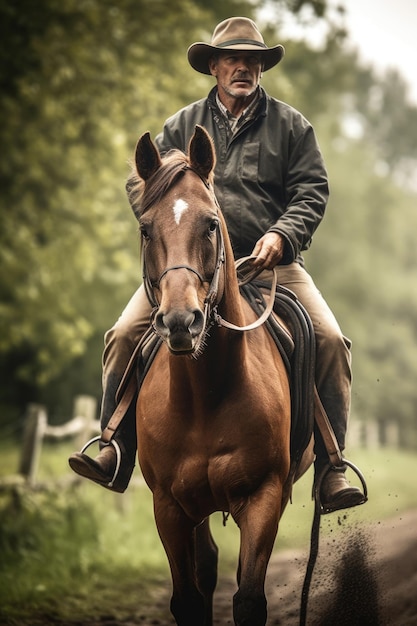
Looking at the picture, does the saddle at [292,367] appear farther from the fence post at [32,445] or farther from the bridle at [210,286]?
the fence post at [32,445]

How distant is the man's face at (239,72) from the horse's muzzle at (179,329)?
219cm

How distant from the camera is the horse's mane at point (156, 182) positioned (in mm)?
4824

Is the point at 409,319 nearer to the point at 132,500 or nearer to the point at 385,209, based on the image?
the point at 385,209

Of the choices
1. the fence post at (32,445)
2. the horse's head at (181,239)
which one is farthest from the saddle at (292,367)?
the fence post at (32,445)

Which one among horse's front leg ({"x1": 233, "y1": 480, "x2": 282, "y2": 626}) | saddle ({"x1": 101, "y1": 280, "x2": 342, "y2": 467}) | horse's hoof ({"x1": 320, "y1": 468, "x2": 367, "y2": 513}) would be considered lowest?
horse's front leg ({"x1": 233, "y1": 480, "x2": 282, "y2": 626})

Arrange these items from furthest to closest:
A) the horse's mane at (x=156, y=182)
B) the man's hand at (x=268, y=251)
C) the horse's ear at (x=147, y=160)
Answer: the man's hand at (x=268, y=251) → the horse's ear at (x=147, y=160) → the horse's mane at (x=156, y=182)

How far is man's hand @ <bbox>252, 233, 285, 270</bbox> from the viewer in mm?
5414

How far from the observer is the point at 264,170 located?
606 cm

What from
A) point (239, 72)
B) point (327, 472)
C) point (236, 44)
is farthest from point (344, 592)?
point (236, 44)

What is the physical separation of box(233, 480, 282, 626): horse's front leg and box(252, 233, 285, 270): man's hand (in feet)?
4.34

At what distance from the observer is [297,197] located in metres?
5.96

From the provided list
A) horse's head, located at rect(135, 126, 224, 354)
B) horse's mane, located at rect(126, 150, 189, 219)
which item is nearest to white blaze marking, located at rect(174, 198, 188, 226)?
horse's head, located at rect(135, 126, 224, 354)

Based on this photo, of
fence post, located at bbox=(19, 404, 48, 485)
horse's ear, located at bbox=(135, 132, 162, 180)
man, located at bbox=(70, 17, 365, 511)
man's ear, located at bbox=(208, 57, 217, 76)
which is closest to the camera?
horse's ear, located at bbox=(135, 132, 162, 180)

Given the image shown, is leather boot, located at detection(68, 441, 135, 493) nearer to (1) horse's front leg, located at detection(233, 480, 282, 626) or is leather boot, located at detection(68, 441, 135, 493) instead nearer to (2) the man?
(2) the man
